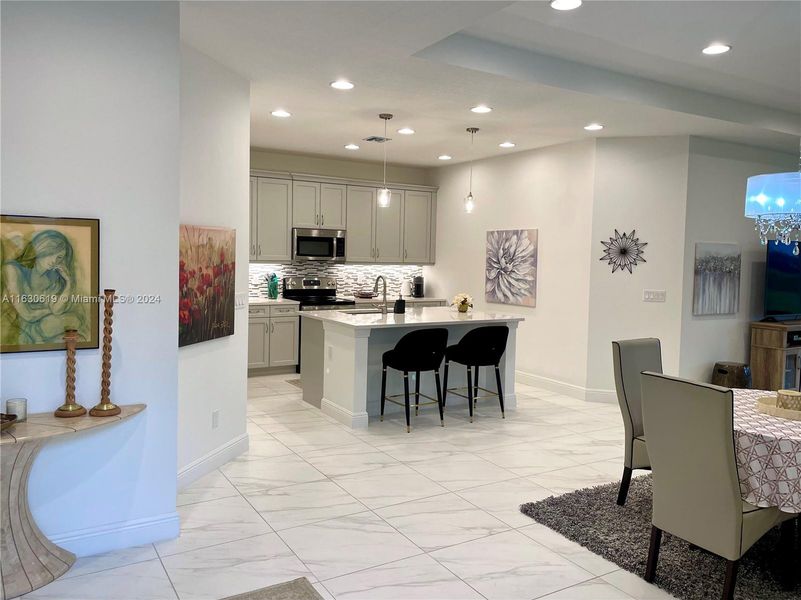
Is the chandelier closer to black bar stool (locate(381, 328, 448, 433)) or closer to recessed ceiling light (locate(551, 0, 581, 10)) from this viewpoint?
recessed ceiling light (locate(551, 0, 581, 10))

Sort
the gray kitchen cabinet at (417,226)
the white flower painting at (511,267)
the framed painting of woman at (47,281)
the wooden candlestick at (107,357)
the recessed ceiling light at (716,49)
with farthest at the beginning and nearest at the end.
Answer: the gray kitchen cabinet at (417,226)
the white flower painting at (511,267)
the recessed ceiling light at (716,49)
the wooden candlestick at (107,357)
the framed painting of woman at (47,281)

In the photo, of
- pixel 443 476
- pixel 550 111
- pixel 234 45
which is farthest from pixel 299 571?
pixel 550 111

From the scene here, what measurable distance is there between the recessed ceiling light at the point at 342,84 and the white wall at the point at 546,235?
298 centimetres

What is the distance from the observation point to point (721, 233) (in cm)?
654

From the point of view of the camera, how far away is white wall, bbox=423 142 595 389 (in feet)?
21.6

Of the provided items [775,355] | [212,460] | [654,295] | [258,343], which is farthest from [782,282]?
[212,460]

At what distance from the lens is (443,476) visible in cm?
420

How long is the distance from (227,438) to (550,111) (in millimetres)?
3736

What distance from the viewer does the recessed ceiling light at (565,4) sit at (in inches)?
140

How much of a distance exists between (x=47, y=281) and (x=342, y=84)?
262 cm

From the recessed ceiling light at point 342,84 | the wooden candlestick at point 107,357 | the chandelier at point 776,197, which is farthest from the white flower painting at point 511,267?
the wooden candlestick at point 107,357

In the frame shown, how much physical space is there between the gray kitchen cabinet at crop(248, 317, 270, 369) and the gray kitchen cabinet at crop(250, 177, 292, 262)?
2.75 ft

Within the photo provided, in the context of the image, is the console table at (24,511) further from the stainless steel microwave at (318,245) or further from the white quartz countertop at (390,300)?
the white quartz countertop at (390,300)

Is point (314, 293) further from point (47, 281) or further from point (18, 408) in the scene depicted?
point (18, 408)
